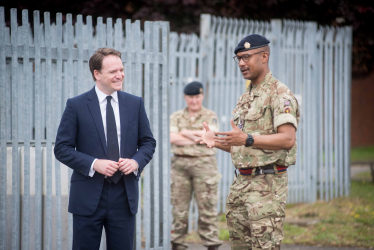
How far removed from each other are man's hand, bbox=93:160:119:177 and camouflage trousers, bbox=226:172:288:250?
1014 millimetres

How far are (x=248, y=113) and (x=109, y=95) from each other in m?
1.07

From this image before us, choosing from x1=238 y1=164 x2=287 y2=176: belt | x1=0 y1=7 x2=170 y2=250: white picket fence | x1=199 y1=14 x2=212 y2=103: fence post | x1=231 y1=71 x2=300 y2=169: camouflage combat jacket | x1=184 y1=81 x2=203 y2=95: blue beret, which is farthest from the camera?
x1=199 y1=14 x2=212 y2=103: fence post

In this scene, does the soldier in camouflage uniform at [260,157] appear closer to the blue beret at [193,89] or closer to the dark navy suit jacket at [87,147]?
the dark navy suit jacket at [87,147]

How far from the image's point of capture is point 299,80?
25.6 feet

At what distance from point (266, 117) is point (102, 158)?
4.10 feet

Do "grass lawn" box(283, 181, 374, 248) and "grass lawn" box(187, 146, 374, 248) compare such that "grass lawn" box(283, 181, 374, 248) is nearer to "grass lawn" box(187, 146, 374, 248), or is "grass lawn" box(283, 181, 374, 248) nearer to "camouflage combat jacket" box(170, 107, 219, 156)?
"grass lawn" box(187, 146, 374, 248)

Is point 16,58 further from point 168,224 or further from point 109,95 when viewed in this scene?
point 168,224

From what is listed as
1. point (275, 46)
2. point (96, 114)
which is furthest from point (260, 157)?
point (275, 46)

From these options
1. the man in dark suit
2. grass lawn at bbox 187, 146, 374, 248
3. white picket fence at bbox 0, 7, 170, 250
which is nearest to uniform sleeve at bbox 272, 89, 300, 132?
the man in dark suit

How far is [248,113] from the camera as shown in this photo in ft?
10.7

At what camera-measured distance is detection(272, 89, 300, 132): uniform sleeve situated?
2990 mm

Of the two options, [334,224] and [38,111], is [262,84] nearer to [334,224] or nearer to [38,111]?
[38,111]

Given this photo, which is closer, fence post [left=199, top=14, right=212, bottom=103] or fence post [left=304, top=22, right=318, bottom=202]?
fence post [left=199, top=14, right=212, bottom=103]

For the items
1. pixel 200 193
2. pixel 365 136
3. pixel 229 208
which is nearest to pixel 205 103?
pixel 200 193
